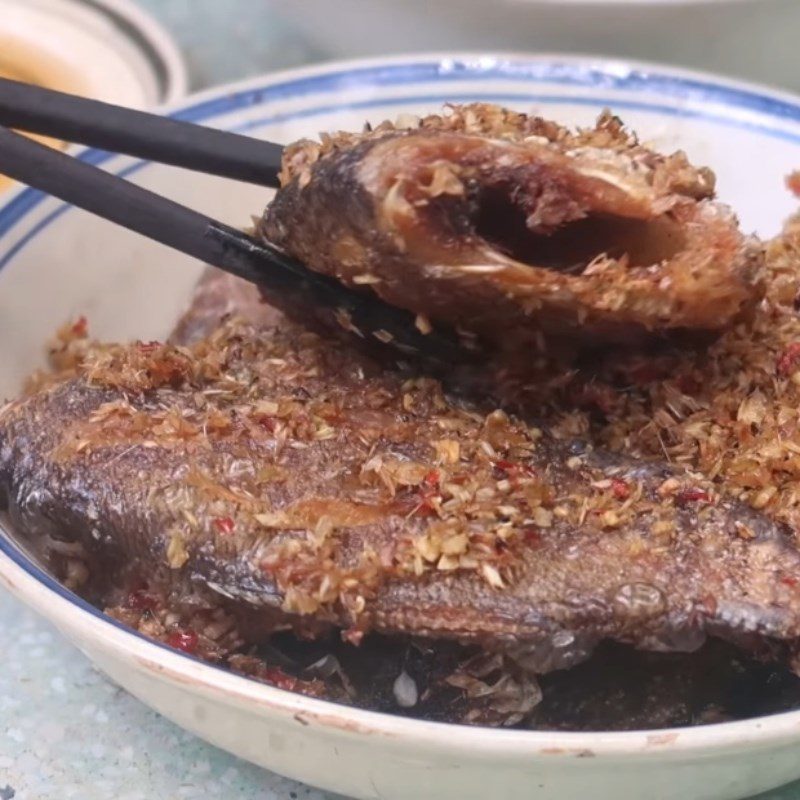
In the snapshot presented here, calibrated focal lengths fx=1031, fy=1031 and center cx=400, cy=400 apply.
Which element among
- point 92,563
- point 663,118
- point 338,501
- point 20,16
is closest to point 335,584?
point 338,501

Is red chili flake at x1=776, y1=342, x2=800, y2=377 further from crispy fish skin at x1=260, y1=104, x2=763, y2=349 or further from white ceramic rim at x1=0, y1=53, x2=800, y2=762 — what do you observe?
white ceramic rim at x1=0, y1=53, x2=800, y2=762

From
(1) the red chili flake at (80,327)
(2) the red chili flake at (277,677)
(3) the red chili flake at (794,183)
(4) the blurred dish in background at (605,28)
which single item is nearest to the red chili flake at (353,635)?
(2) the red chili flake at (277,677)

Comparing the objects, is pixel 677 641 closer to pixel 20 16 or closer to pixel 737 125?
pixel 737 125

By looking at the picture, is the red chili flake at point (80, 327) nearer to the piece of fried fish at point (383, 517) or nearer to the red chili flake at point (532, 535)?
the piece of fried fish at point (383, 517)

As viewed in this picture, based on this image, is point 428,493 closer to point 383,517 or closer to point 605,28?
point 383,517

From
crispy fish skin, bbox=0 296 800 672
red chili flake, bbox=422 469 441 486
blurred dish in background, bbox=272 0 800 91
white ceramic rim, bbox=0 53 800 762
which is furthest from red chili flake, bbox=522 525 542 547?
blurred dish in background, bbox=272 0 800 91

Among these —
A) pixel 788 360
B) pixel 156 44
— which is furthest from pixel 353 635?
pixel 156 44
